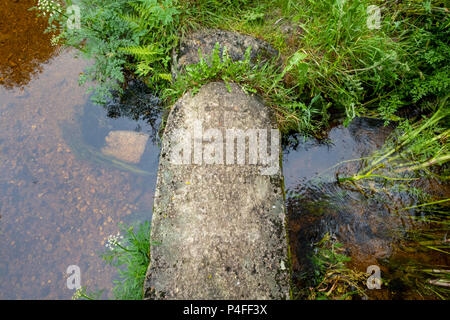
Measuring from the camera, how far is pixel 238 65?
2.70 m

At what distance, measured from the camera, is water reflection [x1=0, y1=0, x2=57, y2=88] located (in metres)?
3.12

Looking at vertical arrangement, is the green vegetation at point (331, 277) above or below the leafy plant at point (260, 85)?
below

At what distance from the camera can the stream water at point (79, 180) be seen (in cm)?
267

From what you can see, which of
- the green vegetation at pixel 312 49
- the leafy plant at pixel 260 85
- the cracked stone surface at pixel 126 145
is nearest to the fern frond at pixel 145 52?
the green vegetation at pixel 312 49

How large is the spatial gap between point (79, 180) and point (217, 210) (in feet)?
5.27

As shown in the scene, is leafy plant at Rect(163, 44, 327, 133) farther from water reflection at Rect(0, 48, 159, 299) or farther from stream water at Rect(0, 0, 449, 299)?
water reflection at Rect(0, 48, 159, 299)

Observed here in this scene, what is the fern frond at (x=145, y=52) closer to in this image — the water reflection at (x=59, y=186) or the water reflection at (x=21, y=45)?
the water reflection at (x=59, y=186)

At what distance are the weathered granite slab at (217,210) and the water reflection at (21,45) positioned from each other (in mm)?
1899

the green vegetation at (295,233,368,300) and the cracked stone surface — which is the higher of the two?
the cracked stone surface

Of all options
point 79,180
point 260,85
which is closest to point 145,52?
point 260,85

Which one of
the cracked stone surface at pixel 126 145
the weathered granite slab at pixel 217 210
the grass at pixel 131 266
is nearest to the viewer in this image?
the weathered granite slab at pixel 217 210

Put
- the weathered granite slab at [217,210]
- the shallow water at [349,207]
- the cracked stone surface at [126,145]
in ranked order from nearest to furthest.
→ the weathered granite slab at [217,210]
the shallow water at [349,207]
the cracked stone surface at [126,145]

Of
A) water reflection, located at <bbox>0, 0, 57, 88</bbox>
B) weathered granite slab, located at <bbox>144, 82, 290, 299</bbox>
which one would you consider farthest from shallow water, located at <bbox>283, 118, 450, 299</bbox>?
water reflection, located at <bbox>0, 0, 57, 88</bbox>

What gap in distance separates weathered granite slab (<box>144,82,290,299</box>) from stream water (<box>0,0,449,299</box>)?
47 cm
